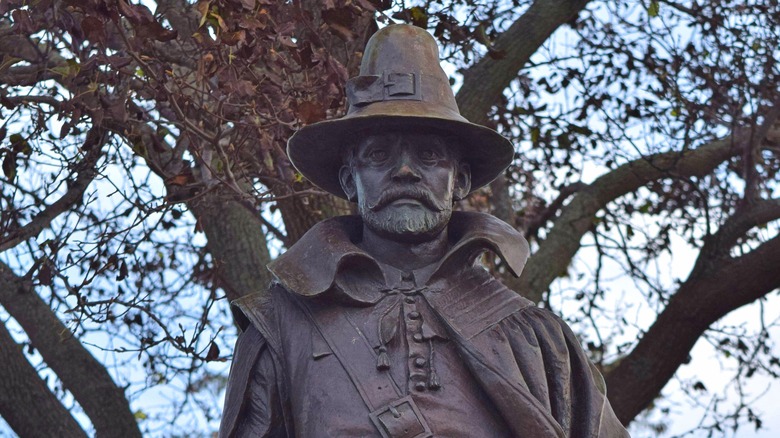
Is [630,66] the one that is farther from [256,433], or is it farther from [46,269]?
[256,433]

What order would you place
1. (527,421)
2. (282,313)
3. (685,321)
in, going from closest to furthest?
(527,421) < (282,313) < (685,321)

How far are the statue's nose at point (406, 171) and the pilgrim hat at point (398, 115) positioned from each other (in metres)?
0.13

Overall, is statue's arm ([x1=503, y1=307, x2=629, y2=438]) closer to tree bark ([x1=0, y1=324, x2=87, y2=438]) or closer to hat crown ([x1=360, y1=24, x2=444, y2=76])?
hat crown ([x1=360, y1=24, x2=444, y2=76])

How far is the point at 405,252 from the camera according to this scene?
5090 millimetres

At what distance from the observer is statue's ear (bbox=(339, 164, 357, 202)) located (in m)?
5.25

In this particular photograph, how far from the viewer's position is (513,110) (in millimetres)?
10547

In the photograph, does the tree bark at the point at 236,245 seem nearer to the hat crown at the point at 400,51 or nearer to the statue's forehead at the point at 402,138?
the hat crown at the point at 400,51

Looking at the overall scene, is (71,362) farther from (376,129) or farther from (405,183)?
(405,183)

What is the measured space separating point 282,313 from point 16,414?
416 centimetres

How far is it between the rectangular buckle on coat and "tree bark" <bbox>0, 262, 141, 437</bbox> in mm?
4675

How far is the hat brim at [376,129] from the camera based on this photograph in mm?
5047

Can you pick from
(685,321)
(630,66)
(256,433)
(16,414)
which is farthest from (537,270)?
(256,433)

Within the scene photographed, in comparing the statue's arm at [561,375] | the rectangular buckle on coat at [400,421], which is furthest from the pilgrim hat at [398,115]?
the rectangular buckle on coat at [400,421]

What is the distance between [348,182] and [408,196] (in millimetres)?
376
